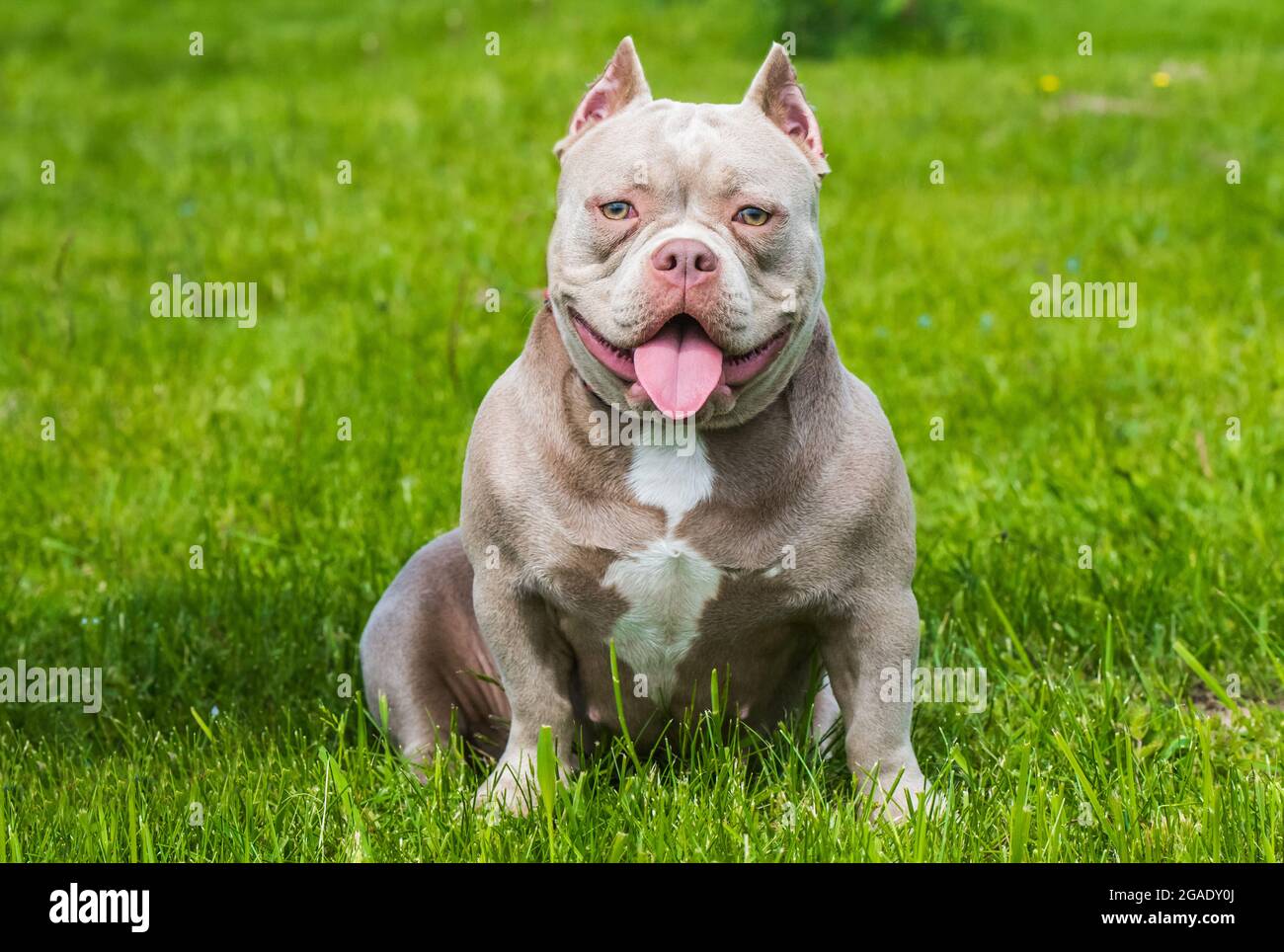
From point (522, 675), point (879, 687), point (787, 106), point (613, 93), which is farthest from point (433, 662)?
point (787, 106)

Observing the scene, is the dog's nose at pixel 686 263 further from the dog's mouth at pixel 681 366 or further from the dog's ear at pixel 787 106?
the dog's ear at pixel 787 106

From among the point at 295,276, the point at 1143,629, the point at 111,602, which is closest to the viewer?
the point at 1143,629

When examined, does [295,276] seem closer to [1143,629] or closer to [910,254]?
[910,254]

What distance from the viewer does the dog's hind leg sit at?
3324 mm

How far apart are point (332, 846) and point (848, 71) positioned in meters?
7.62

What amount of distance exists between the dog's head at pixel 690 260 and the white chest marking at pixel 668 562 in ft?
0.38

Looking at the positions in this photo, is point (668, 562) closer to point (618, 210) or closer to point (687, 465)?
point (687, 465)

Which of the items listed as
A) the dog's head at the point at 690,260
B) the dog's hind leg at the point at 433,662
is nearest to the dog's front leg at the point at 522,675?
the dog's hind leg at the point at 433,662

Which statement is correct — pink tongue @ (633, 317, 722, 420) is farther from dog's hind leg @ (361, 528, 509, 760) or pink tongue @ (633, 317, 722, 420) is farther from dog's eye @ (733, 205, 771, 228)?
dog's hind leg @ (361, 528, 509, 760)

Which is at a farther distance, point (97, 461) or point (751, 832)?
point (97, 461)

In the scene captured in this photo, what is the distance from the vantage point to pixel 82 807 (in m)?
2.96

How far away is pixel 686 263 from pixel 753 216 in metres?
0.20

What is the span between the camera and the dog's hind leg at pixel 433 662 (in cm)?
332
